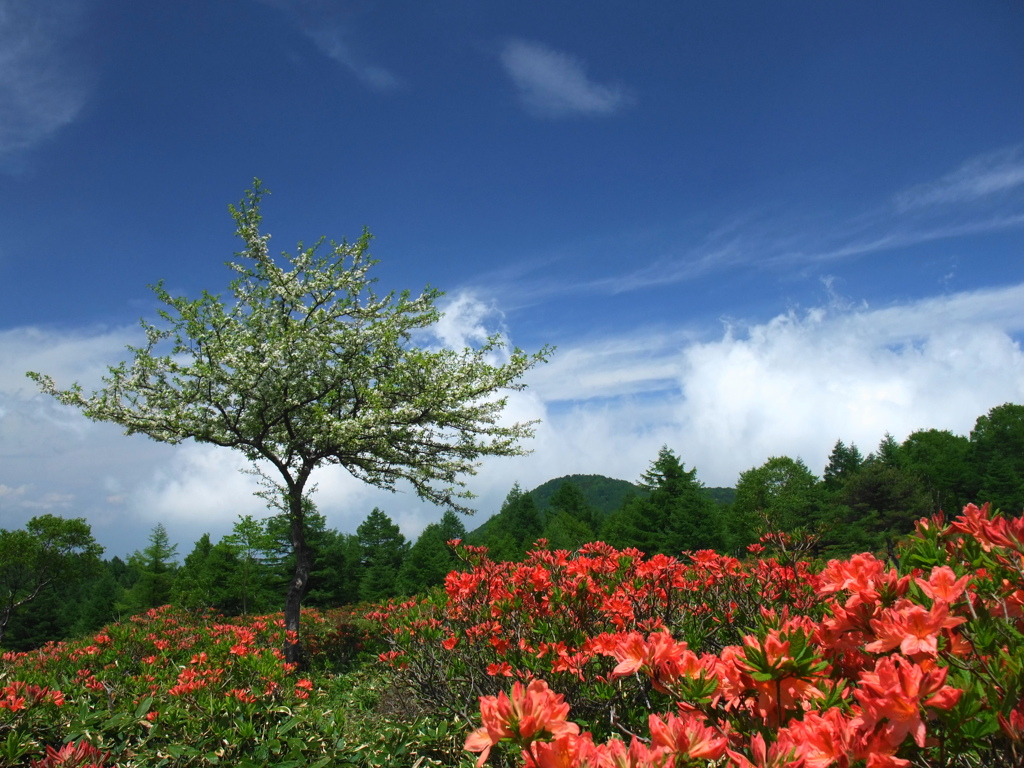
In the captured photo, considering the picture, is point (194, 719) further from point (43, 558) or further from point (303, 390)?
point (43, 558)

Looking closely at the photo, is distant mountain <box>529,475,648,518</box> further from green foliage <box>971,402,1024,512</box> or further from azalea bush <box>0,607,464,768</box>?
azalea bush <box>0,607,464,768</box>

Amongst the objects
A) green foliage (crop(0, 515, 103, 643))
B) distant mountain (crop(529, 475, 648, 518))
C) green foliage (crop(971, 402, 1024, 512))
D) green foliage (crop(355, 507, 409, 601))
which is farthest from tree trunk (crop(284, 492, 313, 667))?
distant mountain (crop(529, 475, 648, 518))

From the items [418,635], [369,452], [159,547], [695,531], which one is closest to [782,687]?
[418,635]

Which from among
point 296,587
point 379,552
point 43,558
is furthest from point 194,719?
point 43,558

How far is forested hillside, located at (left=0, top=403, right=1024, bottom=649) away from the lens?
23094 millimetres

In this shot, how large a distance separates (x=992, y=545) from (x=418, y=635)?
14.7ft

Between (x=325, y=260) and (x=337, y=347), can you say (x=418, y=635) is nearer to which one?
(x=337, y=347)

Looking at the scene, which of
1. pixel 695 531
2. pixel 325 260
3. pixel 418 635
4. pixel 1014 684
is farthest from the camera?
pixel 695 531

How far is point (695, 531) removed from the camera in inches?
909

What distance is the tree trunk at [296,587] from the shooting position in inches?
324

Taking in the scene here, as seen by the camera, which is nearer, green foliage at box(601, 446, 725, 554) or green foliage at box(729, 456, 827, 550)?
Answer: green foliage at box(601, 446, 725, 554)

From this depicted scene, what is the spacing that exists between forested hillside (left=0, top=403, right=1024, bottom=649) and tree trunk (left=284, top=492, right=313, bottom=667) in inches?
99.6

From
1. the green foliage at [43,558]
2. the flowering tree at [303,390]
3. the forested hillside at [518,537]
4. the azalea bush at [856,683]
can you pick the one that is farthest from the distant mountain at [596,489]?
the azalea bush at [856,683]

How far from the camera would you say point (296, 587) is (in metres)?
8.74
